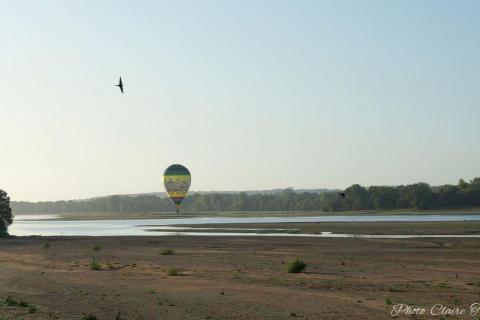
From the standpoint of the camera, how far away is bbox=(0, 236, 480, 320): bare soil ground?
2867 cm

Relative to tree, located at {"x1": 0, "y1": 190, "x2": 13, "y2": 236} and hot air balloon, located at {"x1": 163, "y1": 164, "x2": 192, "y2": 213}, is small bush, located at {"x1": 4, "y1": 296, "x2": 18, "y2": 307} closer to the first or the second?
tree, located at {"x1": 0, "y1": 190, "x2": 13, "y2": 236}

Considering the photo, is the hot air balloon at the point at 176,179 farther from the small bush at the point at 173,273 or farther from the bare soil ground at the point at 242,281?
the small bush at the point at 173,273

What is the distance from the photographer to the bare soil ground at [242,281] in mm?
28672

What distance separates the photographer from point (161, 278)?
4084 centimetres

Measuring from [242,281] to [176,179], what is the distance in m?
134

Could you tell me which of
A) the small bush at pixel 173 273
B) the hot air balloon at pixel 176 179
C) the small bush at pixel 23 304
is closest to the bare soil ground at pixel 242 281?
the small bush at pixel 23 304

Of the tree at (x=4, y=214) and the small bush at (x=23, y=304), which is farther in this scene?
the tree at (x=4, y=214)

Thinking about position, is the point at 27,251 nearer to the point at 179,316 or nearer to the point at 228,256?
the point at 228,256

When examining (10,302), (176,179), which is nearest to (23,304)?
(10,302)

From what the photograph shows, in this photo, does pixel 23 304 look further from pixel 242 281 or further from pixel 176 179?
pixel 176 179

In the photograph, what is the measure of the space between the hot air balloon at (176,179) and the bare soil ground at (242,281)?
10702cm

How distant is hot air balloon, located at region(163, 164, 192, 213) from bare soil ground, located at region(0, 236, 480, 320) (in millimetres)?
107022

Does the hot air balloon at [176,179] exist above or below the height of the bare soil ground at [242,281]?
above

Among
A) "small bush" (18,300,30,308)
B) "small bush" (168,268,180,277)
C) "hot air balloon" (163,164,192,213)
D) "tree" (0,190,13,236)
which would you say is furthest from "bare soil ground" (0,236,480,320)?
"hot air balloon" (163,164,192,213)
